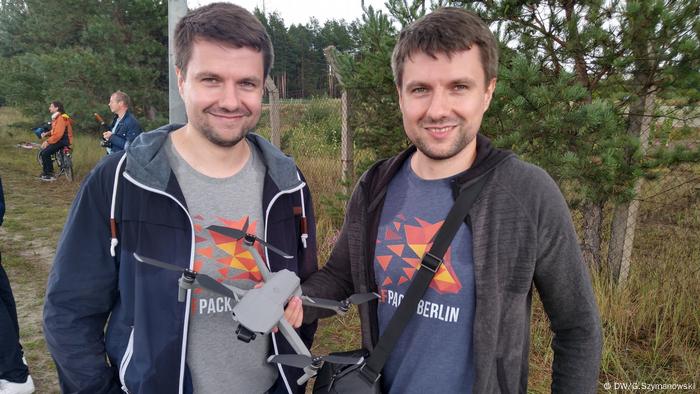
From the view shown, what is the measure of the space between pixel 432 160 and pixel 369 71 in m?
2.62

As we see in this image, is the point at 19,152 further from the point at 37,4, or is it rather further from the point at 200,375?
the point at 200,375

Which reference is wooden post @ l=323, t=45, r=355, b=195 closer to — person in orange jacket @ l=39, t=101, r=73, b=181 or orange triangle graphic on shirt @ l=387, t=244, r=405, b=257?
orange triangle graphic on shirt @ l=387, t=244, r=405, b=257

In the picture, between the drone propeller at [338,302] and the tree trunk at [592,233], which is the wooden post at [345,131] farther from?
the drone propeller at [338,302]

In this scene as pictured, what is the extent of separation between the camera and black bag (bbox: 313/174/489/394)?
133cm

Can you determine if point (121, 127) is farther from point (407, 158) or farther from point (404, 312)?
point (404, 312)

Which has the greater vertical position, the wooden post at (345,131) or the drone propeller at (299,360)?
the wooden post at (345,131)

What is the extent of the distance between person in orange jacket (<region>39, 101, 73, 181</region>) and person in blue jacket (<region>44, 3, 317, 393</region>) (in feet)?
33.7

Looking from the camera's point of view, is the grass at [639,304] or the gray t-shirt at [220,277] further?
the grass at [639,304]

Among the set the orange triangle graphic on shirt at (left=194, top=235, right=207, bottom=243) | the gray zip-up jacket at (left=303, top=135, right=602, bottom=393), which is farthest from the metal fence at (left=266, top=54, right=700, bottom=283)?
the orange triangle graphic on shirt at (left=194, top=235, right=207, bottom=243)

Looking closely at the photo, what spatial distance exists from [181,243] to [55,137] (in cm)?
1051

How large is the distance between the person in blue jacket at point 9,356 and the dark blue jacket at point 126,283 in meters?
1.91

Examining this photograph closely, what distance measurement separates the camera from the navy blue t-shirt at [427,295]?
133 centimetres

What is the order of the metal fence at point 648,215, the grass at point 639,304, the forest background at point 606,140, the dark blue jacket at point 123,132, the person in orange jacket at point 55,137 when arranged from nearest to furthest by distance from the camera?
the forest background at point 606,140
the grass at point 639,304
the metal fence at point 648,215
the dark blue jacket at point 123,132
the person in orange jacket at point 55,137

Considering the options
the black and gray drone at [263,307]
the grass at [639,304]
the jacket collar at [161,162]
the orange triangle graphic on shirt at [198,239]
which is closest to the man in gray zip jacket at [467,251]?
the black and gray drone at [263,307]
